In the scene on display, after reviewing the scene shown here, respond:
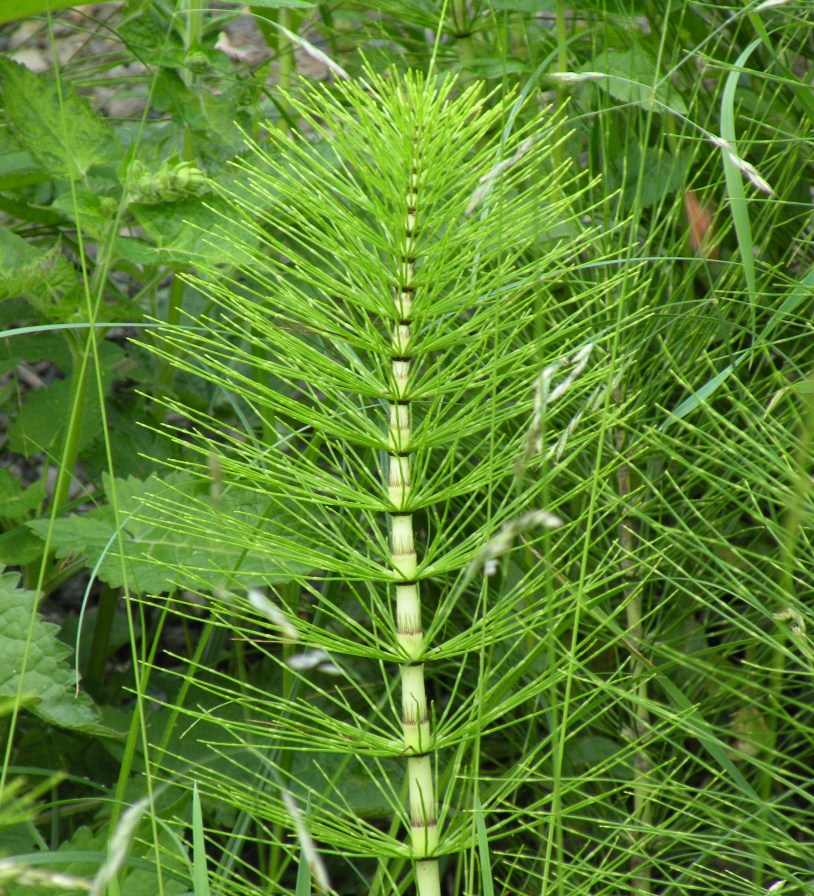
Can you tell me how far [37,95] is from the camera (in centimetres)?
160

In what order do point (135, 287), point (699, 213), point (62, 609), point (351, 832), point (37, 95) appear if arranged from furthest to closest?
1. point (135, 287)
2. point (62, 609)
3. point (37, 95)
4. point (699, 213)
5. point (351, 832)

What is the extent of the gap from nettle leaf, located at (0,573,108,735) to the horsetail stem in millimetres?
404

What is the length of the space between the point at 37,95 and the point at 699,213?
3.39ft

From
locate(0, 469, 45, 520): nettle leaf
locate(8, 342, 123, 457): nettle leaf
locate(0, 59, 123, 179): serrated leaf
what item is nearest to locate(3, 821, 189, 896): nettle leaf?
locate(0, 469, 45, 520): nettle leaf

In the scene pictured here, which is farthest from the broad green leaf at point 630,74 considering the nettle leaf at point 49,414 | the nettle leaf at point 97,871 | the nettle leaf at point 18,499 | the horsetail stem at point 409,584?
the nettle leaf at point 97,871

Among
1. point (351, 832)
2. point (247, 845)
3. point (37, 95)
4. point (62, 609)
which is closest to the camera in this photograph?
point (351, 832)

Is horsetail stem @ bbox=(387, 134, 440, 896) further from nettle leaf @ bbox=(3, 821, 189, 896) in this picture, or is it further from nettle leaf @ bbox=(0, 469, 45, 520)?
nettle leaf @ bbox=(0, 469, 45, 520)

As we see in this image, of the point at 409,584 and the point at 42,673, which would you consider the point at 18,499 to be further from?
the point at 409,584

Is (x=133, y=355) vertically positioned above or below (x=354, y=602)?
above

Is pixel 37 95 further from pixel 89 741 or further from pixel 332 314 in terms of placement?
pixel 89 741

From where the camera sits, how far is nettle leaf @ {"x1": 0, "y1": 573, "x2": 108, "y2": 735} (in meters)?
1.23

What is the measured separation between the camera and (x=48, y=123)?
159cm

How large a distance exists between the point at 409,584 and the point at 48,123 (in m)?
0.97

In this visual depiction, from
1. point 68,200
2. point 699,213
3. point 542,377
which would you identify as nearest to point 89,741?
point 68,200
